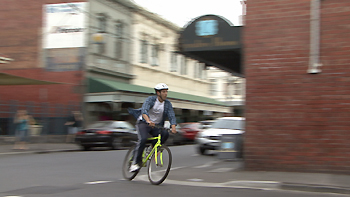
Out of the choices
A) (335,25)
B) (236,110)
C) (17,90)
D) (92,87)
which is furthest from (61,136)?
(236,110)

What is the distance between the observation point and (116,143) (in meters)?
17.9

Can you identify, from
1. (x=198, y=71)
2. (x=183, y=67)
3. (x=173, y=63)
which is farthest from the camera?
(x=198, y=71)

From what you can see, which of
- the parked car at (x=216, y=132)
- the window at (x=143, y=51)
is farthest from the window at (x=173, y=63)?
the parked car at (x=216, y=132)

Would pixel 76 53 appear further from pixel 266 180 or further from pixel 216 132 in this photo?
pixel 266 180

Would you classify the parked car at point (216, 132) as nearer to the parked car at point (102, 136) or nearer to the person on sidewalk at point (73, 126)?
the parked car at point (102, 136)

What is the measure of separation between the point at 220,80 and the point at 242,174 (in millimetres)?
45244

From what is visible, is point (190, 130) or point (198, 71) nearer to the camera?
point (190, 130)

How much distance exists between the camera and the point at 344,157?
8.53 meters

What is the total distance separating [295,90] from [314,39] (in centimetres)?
107

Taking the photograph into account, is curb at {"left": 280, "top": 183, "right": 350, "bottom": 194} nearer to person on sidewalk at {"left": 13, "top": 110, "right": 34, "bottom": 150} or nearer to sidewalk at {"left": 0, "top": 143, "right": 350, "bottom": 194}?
sidewalk at {"left": 0, "top": 143, "right": 350, "bottom": 194}

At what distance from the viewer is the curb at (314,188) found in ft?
22.5

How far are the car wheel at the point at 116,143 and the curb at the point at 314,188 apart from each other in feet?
37.1

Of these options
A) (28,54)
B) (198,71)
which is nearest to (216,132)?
(28,54)

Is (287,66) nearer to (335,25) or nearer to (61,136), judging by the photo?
(335,25)
